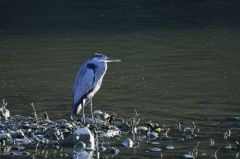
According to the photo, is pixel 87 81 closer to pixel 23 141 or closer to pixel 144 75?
pixel 23 141

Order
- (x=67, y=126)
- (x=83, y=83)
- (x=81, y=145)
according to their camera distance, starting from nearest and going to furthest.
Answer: (x=81, y=145), (x=67, y=126), (x=83, y=83)

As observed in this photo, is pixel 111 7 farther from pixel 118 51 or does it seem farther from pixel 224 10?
pixel 118 51

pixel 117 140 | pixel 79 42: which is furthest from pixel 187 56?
pixel 117 140

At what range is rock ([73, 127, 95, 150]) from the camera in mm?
11305

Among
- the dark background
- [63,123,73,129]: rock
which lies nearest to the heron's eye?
[63,123,73,129]: rock

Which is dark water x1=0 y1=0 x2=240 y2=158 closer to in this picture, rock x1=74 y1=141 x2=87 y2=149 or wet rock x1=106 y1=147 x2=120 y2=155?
wet rock x1=106 y1=147 x2=120 y2=155

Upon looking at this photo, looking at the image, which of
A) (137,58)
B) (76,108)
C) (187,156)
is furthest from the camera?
(137,58)

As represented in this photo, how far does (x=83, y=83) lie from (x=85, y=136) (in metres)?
2.05

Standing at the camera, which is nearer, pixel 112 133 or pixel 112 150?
pixel 112 150

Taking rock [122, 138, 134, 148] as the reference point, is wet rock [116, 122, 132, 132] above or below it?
above

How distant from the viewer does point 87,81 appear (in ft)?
43.5

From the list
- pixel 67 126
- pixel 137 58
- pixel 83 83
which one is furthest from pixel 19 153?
pixel 137 58

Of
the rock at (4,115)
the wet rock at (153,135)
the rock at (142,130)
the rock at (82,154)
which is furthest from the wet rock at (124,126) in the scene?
the rock at (4,115)

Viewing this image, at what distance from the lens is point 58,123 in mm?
12453
